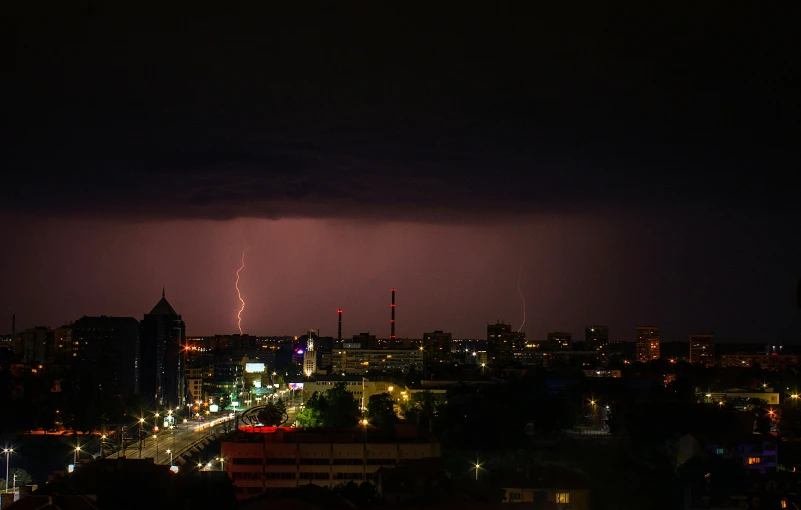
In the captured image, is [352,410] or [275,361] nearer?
[352,410]

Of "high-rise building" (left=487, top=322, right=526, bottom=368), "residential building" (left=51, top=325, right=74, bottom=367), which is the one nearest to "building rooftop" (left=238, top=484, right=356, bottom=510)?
"residential building" (left=51, top=325, right=74, bottom=367)

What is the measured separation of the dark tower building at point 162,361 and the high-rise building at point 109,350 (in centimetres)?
56

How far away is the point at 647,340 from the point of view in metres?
93.9

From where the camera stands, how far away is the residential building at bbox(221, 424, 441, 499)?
21234 millimetres

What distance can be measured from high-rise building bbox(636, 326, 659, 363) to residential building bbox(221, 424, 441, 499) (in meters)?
73.4

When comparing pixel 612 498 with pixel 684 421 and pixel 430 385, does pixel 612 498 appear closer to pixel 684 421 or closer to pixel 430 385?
pixel 684 421

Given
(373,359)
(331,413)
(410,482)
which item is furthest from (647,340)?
(410,482)

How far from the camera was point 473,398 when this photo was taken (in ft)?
104

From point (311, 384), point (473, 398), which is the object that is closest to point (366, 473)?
point (473, 398)

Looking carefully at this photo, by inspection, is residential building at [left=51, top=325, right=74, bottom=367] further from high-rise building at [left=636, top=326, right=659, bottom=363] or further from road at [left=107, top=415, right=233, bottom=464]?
high-rise building at [left=636, top=326, right=659, bottom=363]

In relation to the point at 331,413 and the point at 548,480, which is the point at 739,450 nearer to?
the point at 548,480

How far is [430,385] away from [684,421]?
1667cm

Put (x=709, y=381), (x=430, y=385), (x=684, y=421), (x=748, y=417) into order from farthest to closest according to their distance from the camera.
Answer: (x=709, y=381) < (x=430, y=385) < (x=748, y=417) < (x=684, y=421)

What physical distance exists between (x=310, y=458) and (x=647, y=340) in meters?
77.2
